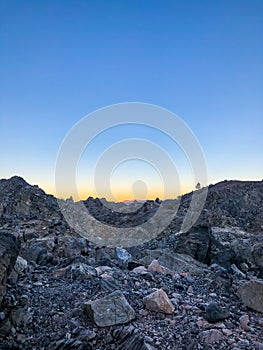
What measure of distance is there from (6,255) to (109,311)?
1.21 m

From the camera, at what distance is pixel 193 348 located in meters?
2.65

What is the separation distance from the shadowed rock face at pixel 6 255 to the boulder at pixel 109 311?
845 millimetres

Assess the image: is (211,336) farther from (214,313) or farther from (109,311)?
(109,311)

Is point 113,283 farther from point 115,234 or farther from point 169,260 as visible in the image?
point 115,234

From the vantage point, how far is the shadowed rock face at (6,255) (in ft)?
10.2

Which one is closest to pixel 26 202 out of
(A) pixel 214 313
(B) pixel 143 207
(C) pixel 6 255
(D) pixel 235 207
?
(B) pixel 143 207

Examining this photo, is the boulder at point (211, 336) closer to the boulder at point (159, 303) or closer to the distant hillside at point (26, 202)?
the boulder at point (159, 303)

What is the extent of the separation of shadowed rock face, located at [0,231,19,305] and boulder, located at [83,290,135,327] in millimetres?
845

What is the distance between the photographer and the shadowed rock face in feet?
10.2

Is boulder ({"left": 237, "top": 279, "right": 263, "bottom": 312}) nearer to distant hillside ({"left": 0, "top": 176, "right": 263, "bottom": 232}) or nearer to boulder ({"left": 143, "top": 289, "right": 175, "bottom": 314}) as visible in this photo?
boulder ({"left": 143, "top": 289, "right": 175, "bottom": 314})

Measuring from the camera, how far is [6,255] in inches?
128

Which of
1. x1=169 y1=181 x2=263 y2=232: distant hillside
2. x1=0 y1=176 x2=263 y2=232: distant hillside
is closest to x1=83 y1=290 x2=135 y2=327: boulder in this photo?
x1=0 y1=176 x2=263 y2=232: distant hillside

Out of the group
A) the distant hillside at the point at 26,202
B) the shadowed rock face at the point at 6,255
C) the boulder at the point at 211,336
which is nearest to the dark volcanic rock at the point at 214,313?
the boulder at the point at 211,336

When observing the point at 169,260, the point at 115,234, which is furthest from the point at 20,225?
the point at 169,260
